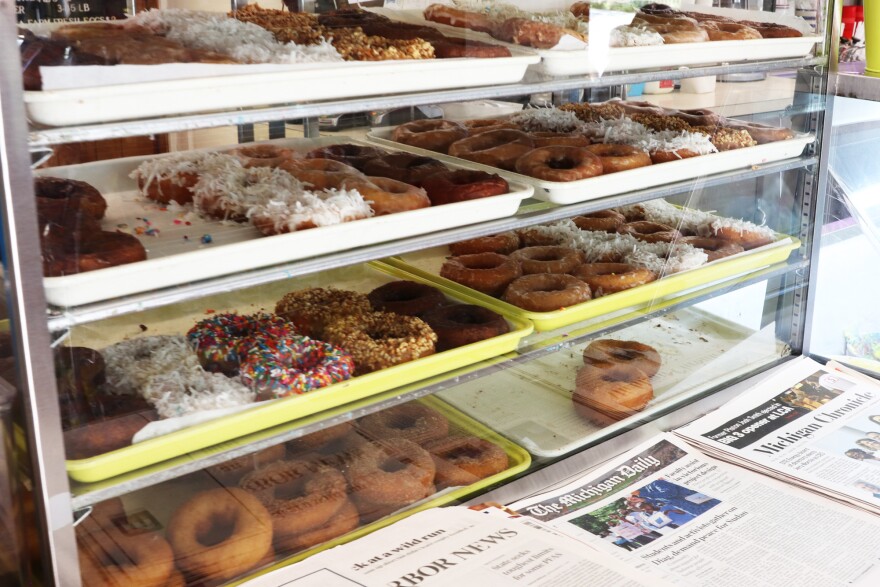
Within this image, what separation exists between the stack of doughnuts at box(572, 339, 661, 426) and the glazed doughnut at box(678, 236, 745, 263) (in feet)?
0.96

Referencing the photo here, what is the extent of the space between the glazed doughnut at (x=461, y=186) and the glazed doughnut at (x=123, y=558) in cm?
72

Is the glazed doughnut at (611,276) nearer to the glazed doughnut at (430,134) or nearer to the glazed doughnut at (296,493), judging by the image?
the glazed doughnut at (430,134)

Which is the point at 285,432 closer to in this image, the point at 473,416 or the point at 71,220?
the point at 71,220

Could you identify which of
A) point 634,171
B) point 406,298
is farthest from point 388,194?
point 634,171

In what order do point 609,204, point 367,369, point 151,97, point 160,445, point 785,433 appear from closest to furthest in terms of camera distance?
point 151,97 < point 160,445 < point 367,369 < point 609,204 < point 785,433

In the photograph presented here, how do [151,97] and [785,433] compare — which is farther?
[785,433]

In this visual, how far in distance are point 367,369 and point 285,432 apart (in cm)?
20

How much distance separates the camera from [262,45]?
1253mm

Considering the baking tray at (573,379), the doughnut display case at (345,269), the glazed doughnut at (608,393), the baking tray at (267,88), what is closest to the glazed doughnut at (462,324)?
the doughnut display case at (345,269)

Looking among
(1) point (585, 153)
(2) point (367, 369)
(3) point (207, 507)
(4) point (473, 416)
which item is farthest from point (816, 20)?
(3) point (207, 507)

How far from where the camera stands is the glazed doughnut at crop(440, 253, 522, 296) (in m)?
1.85

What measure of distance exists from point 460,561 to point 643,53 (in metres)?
1.01

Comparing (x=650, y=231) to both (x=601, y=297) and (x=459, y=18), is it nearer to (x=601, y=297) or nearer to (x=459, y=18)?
(x=601, y=297)

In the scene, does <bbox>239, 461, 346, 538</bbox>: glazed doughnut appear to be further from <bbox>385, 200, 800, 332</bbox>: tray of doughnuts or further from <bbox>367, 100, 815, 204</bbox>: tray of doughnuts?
<bbox>367, 100, 815, 204</bbox>: tray of doughnuts
